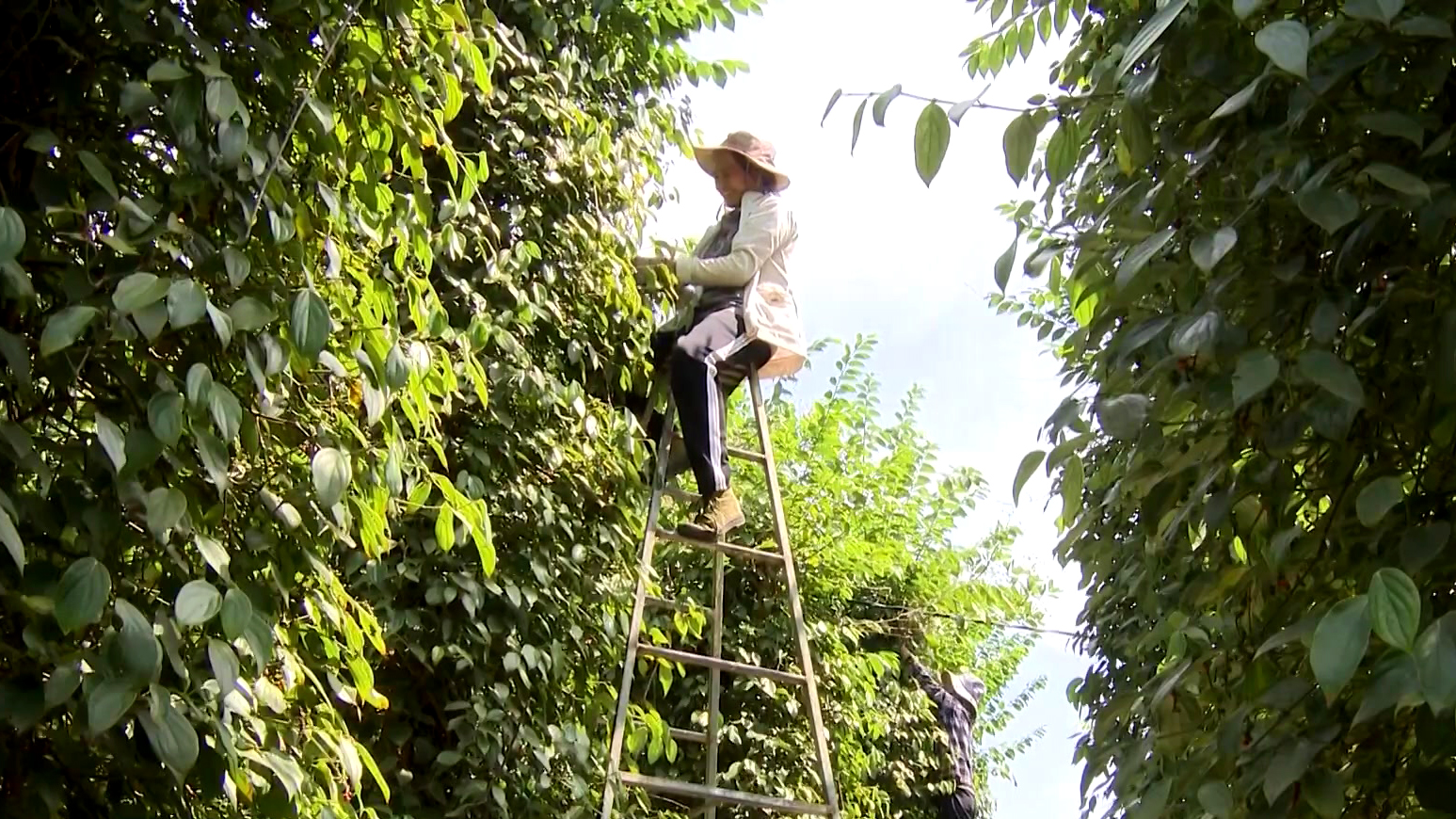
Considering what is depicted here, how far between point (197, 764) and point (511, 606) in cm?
164

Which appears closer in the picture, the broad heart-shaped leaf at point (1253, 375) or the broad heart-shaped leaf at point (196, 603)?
the broad heart-shaped leaf at point (1253, 375)

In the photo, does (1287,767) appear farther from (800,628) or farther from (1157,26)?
(800,628)

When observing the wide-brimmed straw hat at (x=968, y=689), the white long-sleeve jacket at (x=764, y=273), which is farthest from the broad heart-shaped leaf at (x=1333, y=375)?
the wide-brimmed straw hat at (x=968, y=689)

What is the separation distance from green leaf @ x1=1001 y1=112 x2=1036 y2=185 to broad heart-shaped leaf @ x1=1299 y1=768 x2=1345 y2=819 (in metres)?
0.51

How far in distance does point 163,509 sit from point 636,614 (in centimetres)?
203

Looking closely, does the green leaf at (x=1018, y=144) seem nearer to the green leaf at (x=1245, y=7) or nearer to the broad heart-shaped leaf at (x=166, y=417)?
the green leaf at (x=1245, y=7)

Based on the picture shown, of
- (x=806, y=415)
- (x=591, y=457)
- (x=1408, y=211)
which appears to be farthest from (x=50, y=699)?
(x=806, y=415)

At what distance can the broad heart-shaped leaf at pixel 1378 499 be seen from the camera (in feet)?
3.12

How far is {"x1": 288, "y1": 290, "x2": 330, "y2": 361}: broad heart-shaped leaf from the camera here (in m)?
1.33

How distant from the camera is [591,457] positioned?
324cm

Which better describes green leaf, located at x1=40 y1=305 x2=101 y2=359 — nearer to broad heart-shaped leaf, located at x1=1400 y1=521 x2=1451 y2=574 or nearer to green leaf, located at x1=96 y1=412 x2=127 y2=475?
green leaf, located at x1=96 y1=412 x2=127 y2=475

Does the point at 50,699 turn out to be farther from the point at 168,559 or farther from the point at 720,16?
the point at 720,16

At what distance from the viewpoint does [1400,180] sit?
95cm

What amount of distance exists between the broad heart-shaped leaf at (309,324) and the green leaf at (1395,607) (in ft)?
3.22
